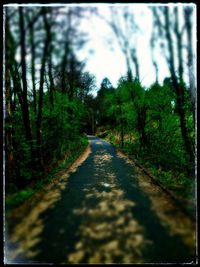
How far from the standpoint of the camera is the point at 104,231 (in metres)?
5.23

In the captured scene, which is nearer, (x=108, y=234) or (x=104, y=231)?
(x=108, y=234)

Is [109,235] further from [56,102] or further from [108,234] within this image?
[56,102]

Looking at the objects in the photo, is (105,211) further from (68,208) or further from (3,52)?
(3,52)

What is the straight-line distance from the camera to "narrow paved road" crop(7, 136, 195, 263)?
14.8ft

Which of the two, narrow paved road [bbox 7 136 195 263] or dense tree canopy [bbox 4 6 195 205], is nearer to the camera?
narrow paved road [bbox 7 136 195 263]

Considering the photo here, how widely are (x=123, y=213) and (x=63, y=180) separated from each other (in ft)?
14.7

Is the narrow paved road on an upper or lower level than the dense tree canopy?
lower

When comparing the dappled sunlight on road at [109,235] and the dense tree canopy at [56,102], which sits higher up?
the dense tree canopy at [56,102]

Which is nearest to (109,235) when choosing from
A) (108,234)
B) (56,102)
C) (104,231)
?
(108,234)

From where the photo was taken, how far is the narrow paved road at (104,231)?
14.8 ft

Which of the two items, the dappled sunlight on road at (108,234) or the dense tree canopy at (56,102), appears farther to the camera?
the dense tree canopy at (56,102)

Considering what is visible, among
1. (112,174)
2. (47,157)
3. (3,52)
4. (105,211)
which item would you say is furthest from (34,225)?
(47,157)

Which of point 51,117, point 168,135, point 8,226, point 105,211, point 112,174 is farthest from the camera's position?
point 168,135

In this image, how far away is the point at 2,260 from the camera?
4824 mm
